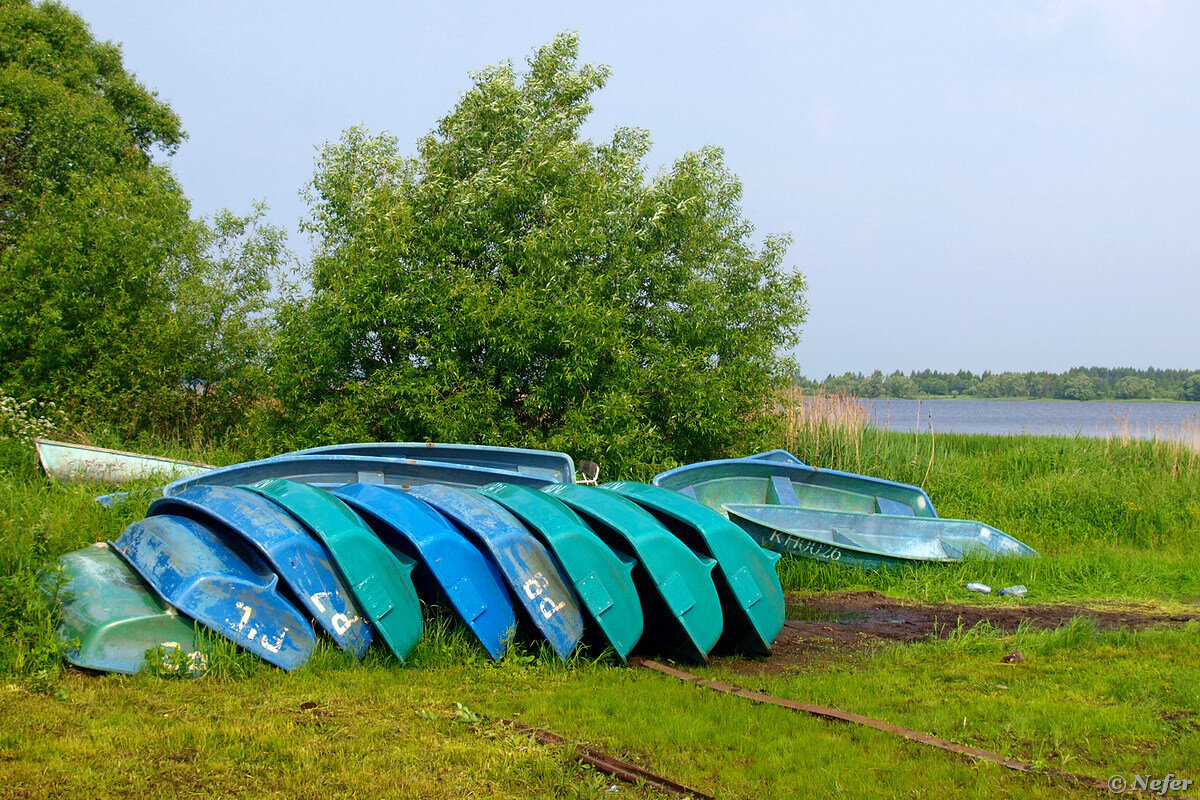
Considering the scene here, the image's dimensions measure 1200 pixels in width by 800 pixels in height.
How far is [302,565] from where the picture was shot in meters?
5.20

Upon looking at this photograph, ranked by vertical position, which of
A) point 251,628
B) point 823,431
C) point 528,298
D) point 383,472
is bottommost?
point 251,628

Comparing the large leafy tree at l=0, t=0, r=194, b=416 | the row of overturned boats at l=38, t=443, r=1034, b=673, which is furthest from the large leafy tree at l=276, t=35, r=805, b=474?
the row of overturned boats at l=38, t=443, r=1034, b=673

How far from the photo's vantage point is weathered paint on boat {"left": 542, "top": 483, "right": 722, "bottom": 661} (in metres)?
5.62

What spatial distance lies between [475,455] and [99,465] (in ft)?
14.0

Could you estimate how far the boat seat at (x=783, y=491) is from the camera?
1114 cm

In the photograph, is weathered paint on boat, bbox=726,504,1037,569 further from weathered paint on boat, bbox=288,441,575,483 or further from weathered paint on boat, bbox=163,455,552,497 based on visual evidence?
weathered paint on boat, bbox=163,455,552,497

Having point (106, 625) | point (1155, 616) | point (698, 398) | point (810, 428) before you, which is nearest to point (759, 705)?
point (106, 625)

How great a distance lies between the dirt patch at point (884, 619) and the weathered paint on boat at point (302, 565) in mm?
2471

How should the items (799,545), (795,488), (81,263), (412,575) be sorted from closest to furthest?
(412,575)
(799,545)
(795,488)
(81,263)

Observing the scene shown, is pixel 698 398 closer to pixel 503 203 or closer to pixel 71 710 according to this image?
pixel 503 203

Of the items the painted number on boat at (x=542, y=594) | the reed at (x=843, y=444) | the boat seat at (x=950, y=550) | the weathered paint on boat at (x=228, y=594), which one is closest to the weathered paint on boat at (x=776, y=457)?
the reed at (x=843, y=444)

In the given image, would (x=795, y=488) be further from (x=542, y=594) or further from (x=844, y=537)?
(x=542, y=594)

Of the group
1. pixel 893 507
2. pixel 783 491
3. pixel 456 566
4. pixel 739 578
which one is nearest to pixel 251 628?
pixel 456 566

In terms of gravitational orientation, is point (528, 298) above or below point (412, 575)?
above
